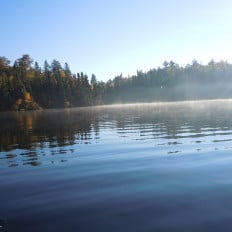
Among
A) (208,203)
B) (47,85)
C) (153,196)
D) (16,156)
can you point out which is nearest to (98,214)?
(153,196)

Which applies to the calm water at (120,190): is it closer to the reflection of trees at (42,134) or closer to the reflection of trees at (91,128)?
the reflection of trees at (42,134)

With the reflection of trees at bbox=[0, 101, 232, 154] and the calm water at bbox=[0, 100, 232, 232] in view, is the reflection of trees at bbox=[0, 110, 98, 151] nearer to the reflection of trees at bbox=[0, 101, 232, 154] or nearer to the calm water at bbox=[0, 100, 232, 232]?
the reflection of trees at bbox=[0, 101, 232, 154]

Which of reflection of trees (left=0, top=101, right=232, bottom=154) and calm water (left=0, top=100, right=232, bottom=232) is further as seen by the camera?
Answer: reflection of trees (left=0, top=101, right=232, bottom=154)

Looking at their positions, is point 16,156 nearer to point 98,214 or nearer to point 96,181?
point 96,181

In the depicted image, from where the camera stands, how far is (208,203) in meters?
9.84

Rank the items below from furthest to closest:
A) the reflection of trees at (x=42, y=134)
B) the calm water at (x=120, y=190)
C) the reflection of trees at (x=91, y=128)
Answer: the reflection of trees at (x=91, y=128), the reflection of trees at (x=42, y=134), the calm water at (x=120, y=190)

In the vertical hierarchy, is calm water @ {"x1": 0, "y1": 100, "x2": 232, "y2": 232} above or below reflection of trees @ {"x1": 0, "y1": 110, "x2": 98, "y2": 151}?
below

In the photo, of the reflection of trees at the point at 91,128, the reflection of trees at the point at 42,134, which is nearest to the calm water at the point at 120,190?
the reflection of trees at the point at 42,134

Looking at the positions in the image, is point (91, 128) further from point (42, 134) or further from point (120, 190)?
point (120, 190)

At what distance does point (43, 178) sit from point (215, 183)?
21.8 feet

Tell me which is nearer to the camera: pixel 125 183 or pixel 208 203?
pixel 208 203

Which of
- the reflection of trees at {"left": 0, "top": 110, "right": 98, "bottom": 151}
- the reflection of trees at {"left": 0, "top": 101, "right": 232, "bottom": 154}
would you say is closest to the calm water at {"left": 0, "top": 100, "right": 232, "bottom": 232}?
the reflection of trees at {"left": 0, "top": 110, "right": 98, "bottom": 151}

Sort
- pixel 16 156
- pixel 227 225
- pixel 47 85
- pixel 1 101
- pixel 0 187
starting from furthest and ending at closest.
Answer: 1. pixel 47 85
2. pixel 1 101
3. pixel 16 156
4. pixel 0 187
5. pixel 227 225

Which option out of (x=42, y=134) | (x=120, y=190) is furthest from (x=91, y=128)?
(x=120, y=190)
